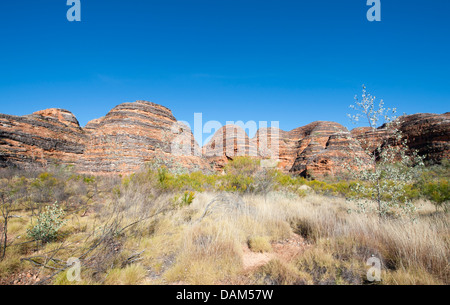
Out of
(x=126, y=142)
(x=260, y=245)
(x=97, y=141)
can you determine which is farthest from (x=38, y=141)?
(x=260, y=245)

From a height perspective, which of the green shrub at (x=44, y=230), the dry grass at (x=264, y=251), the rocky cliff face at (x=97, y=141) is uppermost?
the rocky cliff face at (x=97, y=141)

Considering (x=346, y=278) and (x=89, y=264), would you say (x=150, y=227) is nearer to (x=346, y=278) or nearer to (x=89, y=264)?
(x=89, y=264)

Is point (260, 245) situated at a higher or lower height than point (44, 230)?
lower

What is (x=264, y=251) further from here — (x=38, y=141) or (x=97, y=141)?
(x=38, y=141)

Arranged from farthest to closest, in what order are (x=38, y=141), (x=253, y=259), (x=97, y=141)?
(x=97, y=141) < (x=38, y=141) < (x=253, y=259)

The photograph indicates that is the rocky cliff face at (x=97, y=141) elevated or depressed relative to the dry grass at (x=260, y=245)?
elevated

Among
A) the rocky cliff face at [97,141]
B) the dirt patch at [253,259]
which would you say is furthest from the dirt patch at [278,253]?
the rocky cliff face at [97,141]

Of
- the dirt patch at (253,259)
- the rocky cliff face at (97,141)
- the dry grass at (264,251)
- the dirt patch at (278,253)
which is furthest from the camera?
the rocky cliff face at (97,141)

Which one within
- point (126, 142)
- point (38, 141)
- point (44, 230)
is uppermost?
point (38, 141)

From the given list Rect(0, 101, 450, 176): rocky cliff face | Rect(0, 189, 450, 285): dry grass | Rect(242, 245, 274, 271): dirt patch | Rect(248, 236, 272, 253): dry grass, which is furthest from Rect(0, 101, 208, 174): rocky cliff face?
Rect(242, 245, 274, 271): dirt patch

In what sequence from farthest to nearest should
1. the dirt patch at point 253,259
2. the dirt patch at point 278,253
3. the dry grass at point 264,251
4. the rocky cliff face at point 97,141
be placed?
1. the rocky cliff face at point 97,141
2. the dirt patch at point 278,253
3. the dirt patch at point 253,259
4. the dry grass at point 264,251

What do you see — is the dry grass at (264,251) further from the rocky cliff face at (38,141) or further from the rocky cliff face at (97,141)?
the rocky cliff face at (38,141)

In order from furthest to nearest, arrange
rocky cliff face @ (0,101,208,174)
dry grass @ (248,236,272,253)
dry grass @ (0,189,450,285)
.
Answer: rocky cliff face @ (0,101,208,174)
dry grass @ (248,236,272,253)
dry grass @ (0,189,450,285)

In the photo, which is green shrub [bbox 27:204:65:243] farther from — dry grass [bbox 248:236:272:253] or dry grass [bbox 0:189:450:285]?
dry grass [bbox 248:236:272:253]
